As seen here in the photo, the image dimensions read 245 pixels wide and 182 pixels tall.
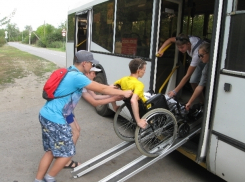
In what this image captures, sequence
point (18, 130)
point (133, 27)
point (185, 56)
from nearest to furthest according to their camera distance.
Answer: point (133, 27)
point (18, 130)
point (185, 56)

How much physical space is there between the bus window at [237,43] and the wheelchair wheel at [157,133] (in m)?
0.88

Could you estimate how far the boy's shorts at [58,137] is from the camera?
290 cm

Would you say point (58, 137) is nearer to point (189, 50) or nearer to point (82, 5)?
point (189, 50)

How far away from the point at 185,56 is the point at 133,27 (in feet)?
4.47

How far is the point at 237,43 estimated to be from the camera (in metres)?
2.65

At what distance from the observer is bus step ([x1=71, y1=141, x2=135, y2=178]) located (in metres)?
3.42

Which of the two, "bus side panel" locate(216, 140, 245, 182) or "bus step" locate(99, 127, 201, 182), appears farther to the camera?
"bus step" locate(99, 127, 201, 182)

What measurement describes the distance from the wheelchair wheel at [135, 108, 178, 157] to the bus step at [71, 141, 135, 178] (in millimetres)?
345

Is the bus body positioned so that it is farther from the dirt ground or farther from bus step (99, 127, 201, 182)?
the dirt ground

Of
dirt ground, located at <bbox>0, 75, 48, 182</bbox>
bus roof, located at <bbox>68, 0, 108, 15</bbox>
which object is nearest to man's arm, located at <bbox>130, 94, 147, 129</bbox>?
dirt ground, located at <bbox>0, 75, 48, 182</bbox>

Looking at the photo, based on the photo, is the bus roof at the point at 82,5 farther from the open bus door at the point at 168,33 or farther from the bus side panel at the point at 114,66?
the open bus door at the point at 168,33

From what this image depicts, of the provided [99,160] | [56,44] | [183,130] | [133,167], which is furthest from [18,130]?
[56,44]

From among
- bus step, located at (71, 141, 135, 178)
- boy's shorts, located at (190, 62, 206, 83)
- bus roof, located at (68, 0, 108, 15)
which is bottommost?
bus step, located at (71, 141, 135, 178)

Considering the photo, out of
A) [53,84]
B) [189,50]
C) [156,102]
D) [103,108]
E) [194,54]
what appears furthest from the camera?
[103,108]
